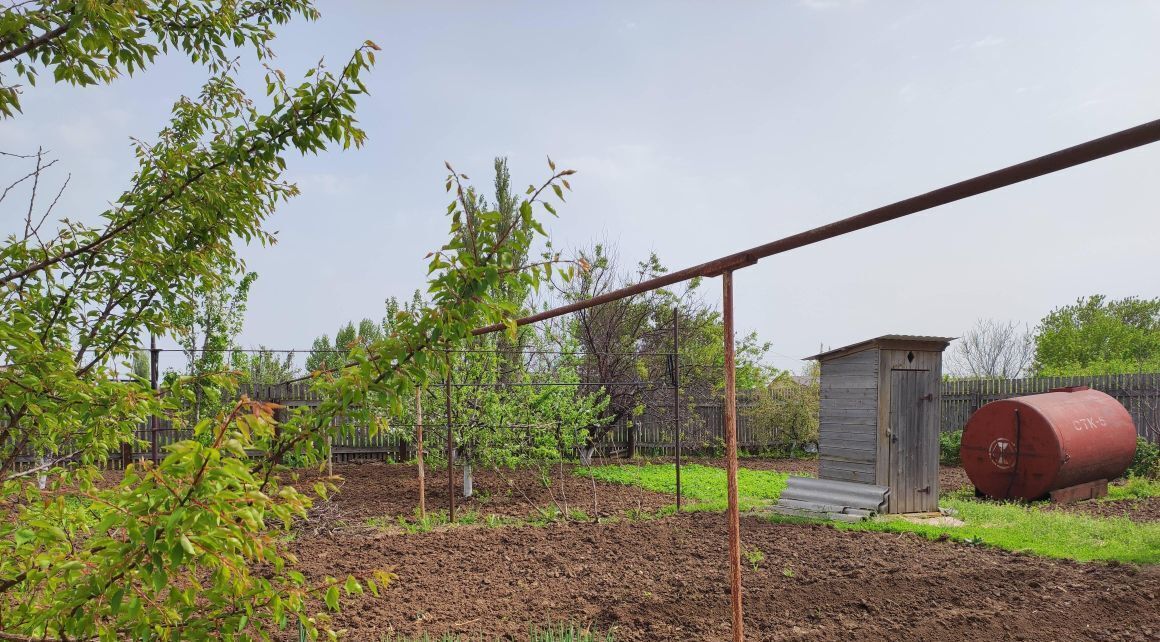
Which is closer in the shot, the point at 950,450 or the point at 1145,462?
the point at 1145,462

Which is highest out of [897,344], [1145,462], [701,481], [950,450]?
[897,344]

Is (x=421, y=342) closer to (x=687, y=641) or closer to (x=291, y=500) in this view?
(x=291, y=500)

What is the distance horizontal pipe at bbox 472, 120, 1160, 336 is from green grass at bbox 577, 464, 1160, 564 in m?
5.60

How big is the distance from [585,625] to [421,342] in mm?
2765

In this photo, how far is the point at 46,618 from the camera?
1.80 meters

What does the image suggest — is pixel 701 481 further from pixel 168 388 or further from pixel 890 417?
pixel 168 388

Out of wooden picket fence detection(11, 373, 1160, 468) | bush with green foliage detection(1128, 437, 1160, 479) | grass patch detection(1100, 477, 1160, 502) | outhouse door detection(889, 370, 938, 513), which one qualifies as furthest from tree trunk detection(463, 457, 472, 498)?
bush with green foliage detection(1128, 437, 1160, 479)

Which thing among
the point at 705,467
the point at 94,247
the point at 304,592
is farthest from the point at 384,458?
the point at 304,592

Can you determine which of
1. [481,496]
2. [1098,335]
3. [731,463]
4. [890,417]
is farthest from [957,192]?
[1098,335]

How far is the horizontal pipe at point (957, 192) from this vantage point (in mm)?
1536

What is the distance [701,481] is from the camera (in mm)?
11789

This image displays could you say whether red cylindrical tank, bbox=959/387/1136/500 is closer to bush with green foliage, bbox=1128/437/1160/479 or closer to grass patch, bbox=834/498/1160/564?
grass patch, bbox=834/498/1160/564

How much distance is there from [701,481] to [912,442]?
3.88 m

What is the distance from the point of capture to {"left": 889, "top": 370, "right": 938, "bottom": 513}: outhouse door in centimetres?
852
